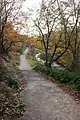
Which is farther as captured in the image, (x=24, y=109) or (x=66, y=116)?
(x=24, y=109)

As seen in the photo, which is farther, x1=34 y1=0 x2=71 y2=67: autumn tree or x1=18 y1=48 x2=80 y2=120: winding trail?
x1=34 y1=0 x2=71 y2=67: autumn tree

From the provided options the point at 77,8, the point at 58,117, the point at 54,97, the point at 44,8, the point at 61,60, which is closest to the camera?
the point at 58,117

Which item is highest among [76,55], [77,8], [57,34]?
[77,8]

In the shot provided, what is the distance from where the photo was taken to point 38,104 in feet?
34.1

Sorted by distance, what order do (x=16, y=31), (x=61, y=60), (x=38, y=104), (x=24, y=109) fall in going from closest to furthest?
1. (x=24, y=109)
2. (x=38, y=104)
3. (x=16, y=31)
4. (x=61, y=60)

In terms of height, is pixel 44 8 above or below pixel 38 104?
above

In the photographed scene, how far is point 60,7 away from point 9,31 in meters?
7.73

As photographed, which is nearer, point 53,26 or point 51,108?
point 51,108

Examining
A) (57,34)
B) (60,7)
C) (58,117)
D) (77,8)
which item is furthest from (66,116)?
(57,34)

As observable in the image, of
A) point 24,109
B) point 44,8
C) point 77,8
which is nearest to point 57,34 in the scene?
point 44,8

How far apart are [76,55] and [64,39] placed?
11.9 feet

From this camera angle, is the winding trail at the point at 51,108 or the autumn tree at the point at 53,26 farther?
the autumn tree at the point at 53,26

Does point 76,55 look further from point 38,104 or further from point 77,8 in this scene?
point 38,104

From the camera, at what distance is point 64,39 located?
2795 centimetres
